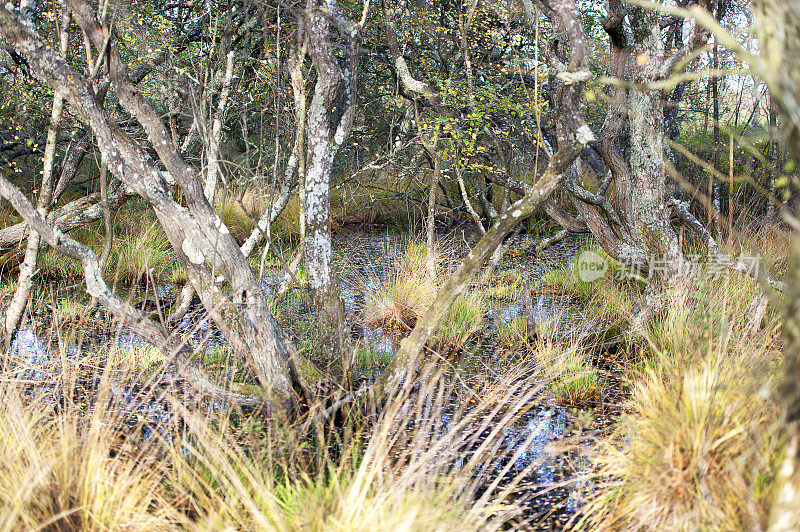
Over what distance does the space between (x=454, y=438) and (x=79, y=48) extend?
3849 mm

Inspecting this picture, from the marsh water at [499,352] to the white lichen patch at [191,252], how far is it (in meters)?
0.23

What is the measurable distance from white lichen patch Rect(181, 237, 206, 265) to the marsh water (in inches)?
9.1

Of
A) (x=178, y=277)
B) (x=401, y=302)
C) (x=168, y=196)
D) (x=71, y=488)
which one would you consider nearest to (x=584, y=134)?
(x=168, y=196)

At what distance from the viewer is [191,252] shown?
8.86 ft

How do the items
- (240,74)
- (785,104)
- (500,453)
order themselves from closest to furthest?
(785,104) → (500,453) → (240,74)

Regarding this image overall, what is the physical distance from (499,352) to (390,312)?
87 centimetres

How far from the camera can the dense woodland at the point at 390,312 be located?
1.77 metres

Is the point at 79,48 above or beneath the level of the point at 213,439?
above

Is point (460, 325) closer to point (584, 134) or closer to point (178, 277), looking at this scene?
point (584, 134)

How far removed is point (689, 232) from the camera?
17.4 feet

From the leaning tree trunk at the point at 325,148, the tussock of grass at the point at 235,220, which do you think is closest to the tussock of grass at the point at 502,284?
the leaning tree trunk at the point at 325,148

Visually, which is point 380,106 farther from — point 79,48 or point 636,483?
point 636,483

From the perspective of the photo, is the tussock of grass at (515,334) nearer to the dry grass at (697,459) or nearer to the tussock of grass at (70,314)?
the dry grass at (697,459)

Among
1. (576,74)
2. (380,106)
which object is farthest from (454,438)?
(380,106)
